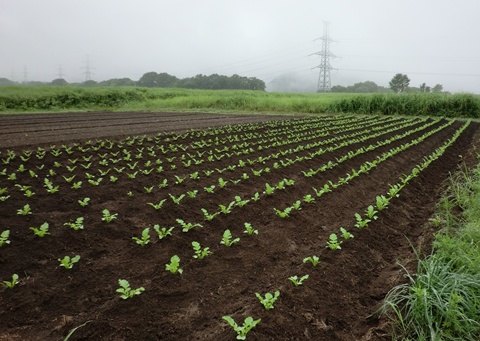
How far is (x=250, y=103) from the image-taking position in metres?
29.2

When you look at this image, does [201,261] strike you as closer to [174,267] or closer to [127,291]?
[174,267]

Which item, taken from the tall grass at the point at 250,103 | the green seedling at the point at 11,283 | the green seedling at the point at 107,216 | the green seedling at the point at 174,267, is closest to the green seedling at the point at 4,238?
the green seedling at the point at 11,283

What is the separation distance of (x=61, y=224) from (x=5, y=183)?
2.47 meters

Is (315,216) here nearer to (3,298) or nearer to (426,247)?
(426,247)

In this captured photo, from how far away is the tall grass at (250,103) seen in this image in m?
23.9

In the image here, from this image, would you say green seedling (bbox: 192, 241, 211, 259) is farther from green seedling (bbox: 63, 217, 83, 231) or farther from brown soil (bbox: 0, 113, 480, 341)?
green seedling (bbox: 63, 217, 83, 231)

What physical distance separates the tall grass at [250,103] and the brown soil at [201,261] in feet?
64.3

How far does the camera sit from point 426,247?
453cm

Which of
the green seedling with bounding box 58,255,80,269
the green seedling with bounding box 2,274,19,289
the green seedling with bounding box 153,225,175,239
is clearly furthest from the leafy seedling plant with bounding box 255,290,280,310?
the green seedling with bounding box 2,274,19,289

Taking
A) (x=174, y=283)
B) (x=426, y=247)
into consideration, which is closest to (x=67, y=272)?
(x=174, y=283)

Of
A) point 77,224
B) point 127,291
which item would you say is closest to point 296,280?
point 127,291

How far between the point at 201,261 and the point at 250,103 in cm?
2608

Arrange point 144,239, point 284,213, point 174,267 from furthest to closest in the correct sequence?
point 284,213 < point 144,239 < point 174,267

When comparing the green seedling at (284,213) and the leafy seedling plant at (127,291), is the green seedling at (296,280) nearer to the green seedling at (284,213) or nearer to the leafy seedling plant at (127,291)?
the leafy seedling plant at (127,291)
